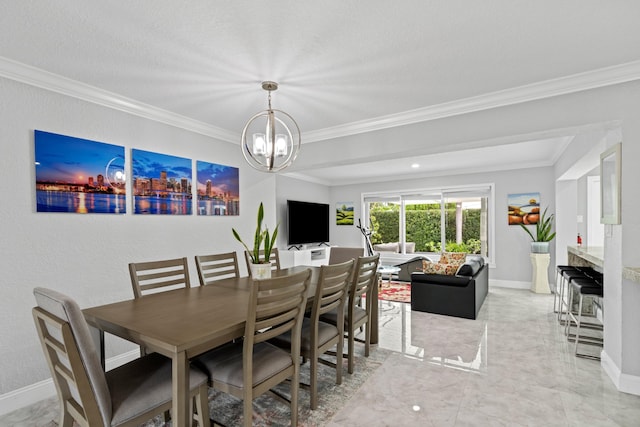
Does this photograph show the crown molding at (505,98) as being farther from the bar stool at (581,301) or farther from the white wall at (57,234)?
the white wall at (57,234)

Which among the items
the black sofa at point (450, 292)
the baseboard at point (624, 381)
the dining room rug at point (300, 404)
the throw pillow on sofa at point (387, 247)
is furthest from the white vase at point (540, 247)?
the dining room rug at point (300, 404)

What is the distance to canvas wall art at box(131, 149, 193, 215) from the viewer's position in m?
3.09

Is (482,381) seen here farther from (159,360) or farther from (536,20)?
(536,20)

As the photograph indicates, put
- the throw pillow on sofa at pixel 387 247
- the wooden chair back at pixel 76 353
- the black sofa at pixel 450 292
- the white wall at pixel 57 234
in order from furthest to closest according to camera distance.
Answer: the throw pillow on sofa at pixel 387 247 → the black sofa at pixel 450 292 → the white wall at pixel 57 234 → the wooden chair back at pixel 76 353

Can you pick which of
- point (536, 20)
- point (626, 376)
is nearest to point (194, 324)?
point (536, 20)

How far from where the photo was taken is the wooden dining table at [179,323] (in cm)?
143

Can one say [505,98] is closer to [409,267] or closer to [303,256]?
[409,267]

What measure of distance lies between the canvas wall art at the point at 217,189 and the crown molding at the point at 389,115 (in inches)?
16.9

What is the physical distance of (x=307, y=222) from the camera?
7.40 metres

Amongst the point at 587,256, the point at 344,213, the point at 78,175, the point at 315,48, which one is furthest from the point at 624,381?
the point at 344,213

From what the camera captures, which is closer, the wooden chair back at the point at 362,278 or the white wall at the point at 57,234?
the white wall at the point at 57,234

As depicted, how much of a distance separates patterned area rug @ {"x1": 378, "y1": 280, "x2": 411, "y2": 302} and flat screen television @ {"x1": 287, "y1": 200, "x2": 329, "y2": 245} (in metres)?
2.01

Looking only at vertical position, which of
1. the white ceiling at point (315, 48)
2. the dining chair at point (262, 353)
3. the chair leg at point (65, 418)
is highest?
the white ceiling at point (315, 48)

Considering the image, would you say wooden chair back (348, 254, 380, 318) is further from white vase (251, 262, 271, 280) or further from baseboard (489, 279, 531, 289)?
baseboard (489, 279, 531, 289)
